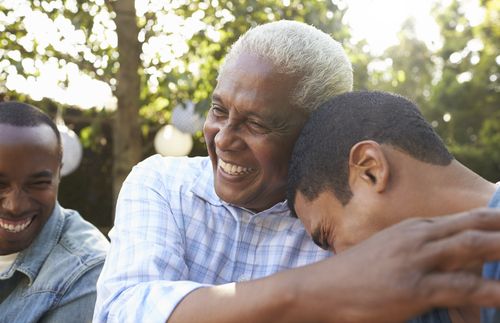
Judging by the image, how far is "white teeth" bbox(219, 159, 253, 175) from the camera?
2408 millimetres

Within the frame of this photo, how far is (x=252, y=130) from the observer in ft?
7.80

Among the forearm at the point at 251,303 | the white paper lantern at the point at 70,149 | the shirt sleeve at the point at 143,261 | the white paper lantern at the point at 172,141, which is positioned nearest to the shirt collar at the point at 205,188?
the shirt sleeve at the point at 143,261

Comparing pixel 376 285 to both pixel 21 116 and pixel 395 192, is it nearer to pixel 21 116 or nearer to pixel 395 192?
pixel 395 192

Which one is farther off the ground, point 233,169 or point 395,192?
point 395,192

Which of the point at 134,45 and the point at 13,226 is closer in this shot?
the point at 13,226

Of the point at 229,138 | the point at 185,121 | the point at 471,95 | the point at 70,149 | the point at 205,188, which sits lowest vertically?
the point at 471,95

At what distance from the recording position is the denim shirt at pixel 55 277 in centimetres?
314

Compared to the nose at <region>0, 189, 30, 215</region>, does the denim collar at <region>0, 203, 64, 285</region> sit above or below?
below

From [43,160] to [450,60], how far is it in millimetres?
24244

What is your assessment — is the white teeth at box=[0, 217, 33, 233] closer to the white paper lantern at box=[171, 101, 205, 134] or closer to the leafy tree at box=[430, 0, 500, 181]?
the white paper lantern at box=[171, 101, 205, 134]

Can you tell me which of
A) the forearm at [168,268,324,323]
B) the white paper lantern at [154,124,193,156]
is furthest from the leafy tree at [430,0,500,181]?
the forearm at [168,268,324,323]

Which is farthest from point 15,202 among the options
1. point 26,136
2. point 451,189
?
point 451,189

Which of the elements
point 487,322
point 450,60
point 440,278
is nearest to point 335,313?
point 440,278

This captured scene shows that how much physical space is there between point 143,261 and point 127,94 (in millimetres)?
5410
